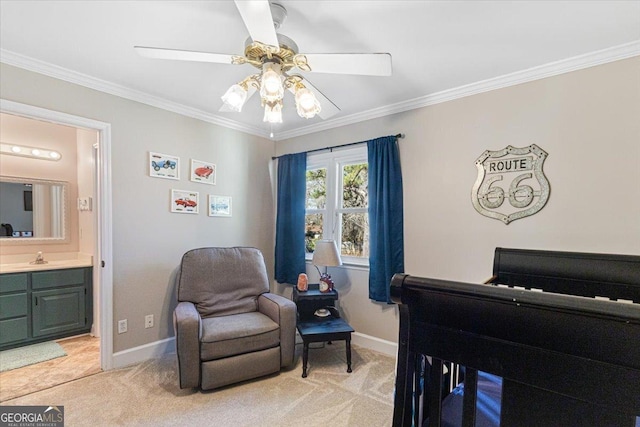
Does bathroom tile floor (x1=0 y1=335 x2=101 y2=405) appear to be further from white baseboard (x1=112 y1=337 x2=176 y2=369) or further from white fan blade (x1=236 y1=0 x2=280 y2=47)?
white fan blade (x1=236 y1=0 x2=280 y2=47)

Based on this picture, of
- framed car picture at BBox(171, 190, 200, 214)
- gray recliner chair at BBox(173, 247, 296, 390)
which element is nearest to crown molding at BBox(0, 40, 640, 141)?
framed car picture at BBox(171, 190, 200, 214)

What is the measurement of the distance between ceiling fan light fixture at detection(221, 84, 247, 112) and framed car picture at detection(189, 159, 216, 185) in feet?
5.46

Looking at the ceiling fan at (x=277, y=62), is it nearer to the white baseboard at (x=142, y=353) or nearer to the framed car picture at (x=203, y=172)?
the framed car picture at (x=203, y=172)

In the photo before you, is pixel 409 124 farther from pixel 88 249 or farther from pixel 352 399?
Answer: pixel 88 249

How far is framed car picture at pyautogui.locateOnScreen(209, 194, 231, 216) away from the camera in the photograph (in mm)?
3334

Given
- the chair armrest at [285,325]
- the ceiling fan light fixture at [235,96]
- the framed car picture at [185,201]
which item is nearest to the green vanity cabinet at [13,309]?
the framed car picture at [185,201]

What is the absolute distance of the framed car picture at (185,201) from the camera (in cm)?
303

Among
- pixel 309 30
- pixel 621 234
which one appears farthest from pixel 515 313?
pixel 621 234

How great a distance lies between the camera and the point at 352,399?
221 centimetres

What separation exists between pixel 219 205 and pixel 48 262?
2.09m

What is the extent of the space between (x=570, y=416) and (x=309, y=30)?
2.01 m

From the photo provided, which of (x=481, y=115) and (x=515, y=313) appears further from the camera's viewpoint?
(x=481, y=115)

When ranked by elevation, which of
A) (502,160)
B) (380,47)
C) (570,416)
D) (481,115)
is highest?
(380,47)

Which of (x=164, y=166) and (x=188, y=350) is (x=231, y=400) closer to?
(x=188, y=350)
